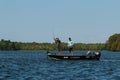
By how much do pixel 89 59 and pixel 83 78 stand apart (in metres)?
31.1

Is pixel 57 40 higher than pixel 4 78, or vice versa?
pixel 57 40

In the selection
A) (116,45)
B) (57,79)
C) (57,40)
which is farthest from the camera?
(116,45)

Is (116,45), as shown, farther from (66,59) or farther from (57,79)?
(57,79)

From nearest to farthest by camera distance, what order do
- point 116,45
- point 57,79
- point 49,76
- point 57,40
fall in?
point 57,79
point 49,76
point 57,40
point 116,45

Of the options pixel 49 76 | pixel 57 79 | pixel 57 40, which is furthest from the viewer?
pixel 57 40

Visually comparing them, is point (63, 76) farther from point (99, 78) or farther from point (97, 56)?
point (97, 56)

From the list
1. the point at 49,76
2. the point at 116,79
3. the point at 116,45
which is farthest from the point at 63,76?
the point at 116,45

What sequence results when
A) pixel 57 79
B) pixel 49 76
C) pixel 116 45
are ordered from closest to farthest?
pixel 57 79 → pixel 49 76 → pixel 116 45

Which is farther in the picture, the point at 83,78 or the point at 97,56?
the point at 97,56

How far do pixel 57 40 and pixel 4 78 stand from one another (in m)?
28.7

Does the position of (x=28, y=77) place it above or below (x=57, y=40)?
below

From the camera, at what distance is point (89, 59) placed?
71.6m

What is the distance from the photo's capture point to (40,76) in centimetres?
4194

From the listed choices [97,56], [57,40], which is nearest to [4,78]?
[57,40]
